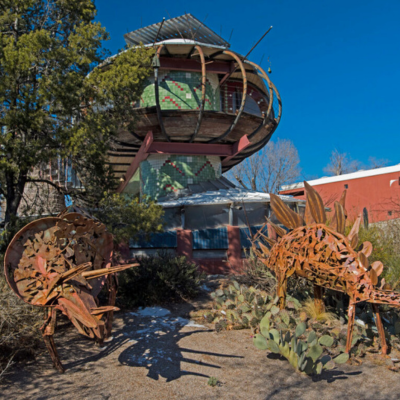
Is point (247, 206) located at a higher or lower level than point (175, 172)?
lower

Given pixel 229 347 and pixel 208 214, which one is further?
pixel 208 214

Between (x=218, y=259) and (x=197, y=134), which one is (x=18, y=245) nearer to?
(x=218, y=259)

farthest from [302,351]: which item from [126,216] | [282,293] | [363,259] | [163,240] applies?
[163,240]

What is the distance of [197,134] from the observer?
1612 cm

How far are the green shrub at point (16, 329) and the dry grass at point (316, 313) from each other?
5.14 meters

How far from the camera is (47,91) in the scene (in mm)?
8172

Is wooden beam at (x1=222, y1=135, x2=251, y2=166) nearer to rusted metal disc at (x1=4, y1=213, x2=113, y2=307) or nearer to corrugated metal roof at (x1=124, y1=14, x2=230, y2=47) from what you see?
corrugated metal roof at (x1=124, y1=14, x2=230, y2=47)

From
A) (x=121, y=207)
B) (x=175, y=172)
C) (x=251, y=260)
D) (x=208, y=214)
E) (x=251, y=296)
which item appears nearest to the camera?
(x=251, y=296)

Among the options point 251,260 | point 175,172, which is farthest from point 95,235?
point 175,172

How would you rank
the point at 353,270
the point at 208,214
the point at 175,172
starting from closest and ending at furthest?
the point at 353,270, the point at 208,214, the point at 175,172

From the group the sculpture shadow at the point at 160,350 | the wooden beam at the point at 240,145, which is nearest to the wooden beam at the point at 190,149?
the wooden beam at the point at 240,145

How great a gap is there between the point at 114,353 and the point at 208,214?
884cm

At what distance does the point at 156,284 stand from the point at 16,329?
404 centimetres

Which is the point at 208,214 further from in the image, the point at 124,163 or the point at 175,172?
the point at 124,163
